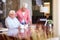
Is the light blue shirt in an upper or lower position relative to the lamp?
lower

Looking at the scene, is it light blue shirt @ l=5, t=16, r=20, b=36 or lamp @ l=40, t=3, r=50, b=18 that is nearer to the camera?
light blue shirt @ l=5, t=16, r=20, b=36

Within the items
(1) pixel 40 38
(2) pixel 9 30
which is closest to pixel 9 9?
(2) pixel 9 30

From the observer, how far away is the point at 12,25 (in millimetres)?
1633

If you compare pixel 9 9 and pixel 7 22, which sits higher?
pixel 9 9

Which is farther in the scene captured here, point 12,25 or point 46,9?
point 46,9

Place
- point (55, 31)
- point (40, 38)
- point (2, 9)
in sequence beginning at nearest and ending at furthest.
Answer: point (2, 9)
point (40, 38)
point (55, 31)

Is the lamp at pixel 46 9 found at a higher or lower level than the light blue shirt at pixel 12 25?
higher

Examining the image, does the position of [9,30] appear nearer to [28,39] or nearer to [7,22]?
[7,22]

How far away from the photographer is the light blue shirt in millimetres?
1598

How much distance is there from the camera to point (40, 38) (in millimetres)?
1873

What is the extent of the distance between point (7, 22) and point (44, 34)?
21.9 inches

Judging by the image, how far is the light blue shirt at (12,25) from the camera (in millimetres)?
1598

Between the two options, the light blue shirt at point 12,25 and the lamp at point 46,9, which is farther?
the lamp at point 46,9

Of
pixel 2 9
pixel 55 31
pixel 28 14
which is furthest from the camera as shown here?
pixel 55 31
